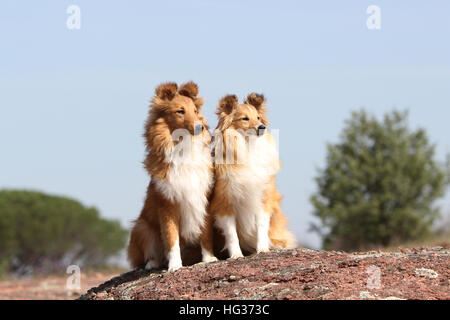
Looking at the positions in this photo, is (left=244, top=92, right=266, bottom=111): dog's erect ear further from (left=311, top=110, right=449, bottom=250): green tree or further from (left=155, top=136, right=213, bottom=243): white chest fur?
(left=311, top=110, right=449, bottom=250): green tree

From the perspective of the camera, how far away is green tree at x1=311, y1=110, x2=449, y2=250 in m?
29.9

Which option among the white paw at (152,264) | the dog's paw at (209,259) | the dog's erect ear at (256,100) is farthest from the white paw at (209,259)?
the dog's erect ear at (256,100)

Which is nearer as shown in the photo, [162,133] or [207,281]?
[207,281]

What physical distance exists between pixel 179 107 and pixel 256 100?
1227mm

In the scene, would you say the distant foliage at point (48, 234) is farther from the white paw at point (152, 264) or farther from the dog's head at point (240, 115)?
the dog's head at point (240, 115)

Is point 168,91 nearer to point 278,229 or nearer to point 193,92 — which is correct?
point 193,92

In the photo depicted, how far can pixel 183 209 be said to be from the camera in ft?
29.7

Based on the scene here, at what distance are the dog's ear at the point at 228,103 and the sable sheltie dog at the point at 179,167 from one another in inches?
12.7

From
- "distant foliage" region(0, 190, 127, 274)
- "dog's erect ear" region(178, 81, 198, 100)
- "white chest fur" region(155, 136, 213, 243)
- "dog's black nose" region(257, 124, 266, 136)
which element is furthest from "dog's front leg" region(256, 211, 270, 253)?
"distant foliage" region(0, 190, 127, 274)

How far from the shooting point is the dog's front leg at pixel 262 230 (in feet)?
30.5
